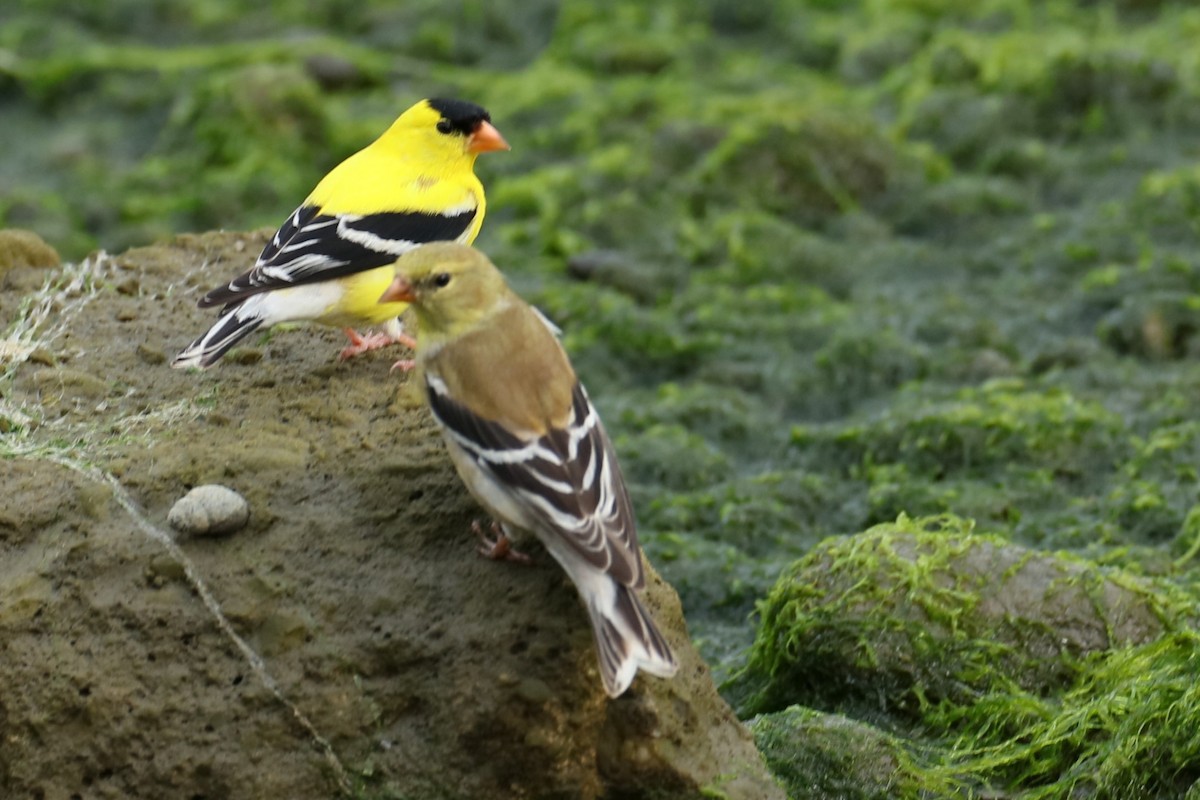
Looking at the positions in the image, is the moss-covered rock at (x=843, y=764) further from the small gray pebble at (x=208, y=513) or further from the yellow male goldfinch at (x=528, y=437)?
the small gray pebble at (x=208, y=513)

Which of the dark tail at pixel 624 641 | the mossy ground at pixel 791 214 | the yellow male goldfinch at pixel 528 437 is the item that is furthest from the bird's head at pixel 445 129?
the dark tail at pixel 624 641

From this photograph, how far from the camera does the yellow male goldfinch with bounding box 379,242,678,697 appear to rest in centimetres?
355

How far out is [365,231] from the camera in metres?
5.05

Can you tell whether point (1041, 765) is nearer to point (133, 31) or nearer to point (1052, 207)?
point (1052, 207)

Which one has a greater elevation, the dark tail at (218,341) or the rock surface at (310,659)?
the dark tail at (218,341)

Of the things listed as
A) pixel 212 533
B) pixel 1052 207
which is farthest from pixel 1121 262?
pixel 212 533

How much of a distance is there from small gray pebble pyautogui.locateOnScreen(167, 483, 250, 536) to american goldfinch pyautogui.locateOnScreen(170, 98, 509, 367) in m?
0.66

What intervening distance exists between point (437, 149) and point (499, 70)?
616 cm

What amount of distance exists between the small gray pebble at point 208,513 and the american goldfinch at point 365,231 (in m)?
0.66

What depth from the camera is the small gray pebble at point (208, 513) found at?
12.9 ft

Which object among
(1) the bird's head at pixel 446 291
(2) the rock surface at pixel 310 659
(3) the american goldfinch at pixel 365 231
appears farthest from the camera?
(3) the american goldfinch at pixel 365 231

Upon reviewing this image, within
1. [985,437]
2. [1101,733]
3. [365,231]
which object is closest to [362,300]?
[365,231]

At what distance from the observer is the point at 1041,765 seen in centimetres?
448

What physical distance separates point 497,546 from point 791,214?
235 inches
